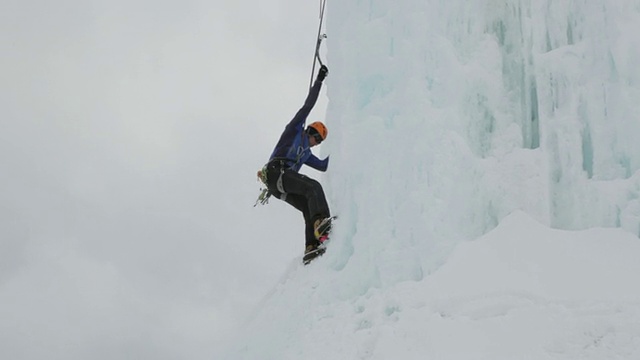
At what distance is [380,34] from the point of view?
8.16 meters

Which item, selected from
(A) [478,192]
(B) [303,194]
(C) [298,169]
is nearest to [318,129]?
(C) [298,169]

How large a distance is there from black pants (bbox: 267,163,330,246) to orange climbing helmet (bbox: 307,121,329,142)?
24.1 inches

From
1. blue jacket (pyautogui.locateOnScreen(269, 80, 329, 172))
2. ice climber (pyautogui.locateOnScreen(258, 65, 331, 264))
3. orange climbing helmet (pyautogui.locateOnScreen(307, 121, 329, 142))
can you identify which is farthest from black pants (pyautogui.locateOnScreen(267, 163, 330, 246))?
orange climbing helmet (pyautogui.locateOnScreen(307, 121, 329, 142))

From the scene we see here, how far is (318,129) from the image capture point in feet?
30.4

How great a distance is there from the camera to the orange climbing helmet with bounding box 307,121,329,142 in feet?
30.3

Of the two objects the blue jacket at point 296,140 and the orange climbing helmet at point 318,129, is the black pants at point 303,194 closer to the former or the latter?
the blue jacket at point 296,140

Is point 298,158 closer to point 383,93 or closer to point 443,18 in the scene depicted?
point 383,93

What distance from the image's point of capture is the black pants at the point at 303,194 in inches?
336

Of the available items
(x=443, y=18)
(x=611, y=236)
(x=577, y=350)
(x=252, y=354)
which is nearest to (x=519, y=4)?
(x=443, y=18)

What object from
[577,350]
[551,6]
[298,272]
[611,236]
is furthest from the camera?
[298,272]

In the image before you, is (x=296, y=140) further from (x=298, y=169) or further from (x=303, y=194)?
(x=303, y=194)

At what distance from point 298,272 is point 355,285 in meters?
1.51

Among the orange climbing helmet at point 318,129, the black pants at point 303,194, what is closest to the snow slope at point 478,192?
the black pants at point 303,194

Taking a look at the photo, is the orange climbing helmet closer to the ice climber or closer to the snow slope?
the ice climber
